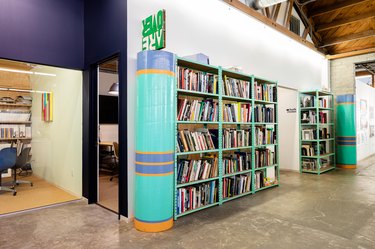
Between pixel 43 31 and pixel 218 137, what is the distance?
317cm

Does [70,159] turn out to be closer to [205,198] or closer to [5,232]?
[5,232]

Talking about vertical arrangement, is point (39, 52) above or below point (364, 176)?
above

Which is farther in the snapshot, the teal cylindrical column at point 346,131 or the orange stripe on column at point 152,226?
the teal cylindrical column at point 346,131

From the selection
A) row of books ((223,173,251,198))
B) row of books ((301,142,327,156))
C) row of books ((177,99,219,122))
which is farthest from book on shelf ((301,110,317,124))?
row of books ((177,99,219,122))

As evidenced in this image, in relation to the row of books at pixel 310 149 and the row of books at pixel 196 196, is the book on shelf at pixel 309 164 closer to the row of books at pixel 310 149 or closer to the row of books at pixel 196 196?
the row of books at pixel 310 149

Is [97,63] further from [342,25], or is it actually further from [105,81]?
[342,25]

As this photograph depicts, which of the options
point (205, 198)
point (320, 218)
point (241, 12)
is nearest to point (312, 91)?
point (241, 12)

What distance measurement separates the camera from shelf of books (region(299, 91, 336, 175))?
6.62 meters

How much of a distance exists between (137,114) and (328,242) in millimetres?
2657

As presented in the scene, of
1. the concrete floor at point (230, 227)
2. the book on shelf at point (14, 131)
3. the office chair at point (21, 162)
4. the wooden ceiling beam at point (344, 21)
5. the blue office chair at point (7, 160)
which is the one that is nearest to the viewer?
the concrete floor at point (230, 227)

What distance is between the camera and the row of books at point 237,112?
4188 mm

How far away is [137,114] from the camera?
3125 millimetres

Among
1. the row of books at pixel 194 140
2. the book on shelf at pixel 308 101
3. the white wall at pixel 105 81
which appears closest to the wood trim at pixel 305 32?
the book on shelf at pixel 308 101

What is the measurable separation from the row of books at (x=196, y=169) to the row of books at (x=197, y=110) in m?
0.64
